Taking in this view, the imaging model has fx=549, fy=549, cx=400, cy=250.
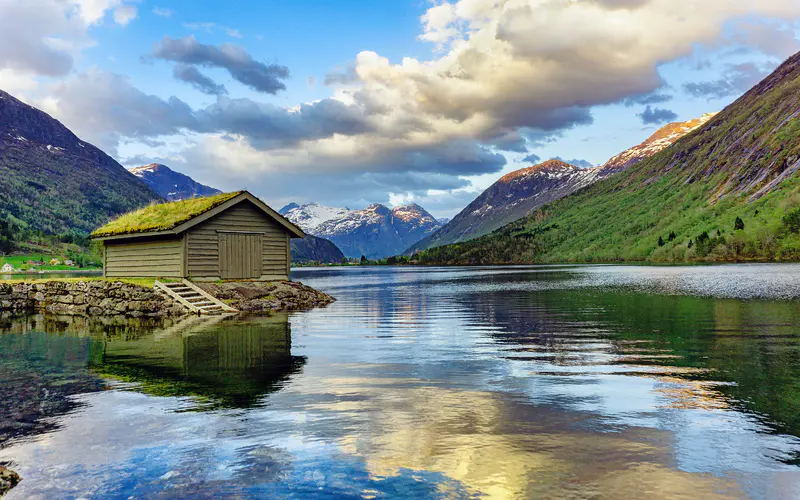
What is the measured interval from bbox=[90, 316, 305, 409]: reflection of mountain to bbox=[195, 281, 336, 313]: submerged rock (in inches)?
425

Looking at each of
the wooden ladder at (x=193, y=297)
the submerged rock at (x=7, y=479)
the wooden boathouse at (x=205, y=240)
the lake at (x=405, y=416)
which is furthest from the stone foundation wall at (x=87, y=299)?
the submerged rock at (x=7, y=479)

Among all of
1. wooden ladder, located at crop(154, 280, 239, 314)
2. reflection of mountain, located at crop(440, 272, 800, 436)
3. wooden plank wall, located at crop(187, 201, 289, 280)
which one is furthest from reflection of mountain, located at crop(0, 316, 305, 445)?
wooden plank wall, located at crop(187, 201, 289, 280)

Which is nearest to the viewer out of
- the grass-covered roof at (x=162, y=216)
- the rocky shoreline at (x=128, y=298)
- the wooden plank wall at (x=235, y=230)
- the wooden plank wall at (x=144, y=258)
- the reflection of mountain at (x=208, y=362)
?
the reflection of mountain at (x=208, y=362)

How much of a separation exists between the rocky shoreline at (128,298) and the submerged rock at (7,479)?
2937 centimetres

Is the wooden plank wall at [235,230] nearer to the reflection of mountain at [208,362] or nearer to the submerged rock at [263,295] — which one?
the submerged rock at [263,295]

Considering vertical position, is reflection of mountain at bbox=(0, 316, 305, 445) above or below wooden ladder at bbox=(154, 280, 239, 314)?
below

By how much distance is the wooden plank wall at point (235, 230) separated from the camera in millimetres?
40562

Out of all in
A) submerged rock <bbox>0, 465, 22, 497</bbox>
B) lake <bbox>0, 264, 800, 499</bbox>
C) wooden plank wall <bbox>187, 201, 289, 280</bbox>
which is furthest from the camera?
wooden plank wall <bbox>187, 201, 289, 280</bbox>

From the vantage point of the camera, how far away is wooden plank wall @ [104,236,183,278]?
134 feet

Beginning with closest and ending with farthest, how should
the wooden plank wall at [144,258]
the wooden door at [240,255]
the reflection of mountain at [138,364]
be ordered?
1. the reflection of mountain at [138,364]
2. the wooden plank wall at [144,258]
3. the wooden door at [240,255]

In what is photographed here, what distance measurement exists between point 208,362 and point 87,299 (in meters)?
28.7

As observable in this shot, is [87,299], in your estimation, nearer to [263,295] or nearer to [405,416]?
[263,295]

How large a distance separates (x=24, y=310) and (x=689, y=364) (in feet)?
157

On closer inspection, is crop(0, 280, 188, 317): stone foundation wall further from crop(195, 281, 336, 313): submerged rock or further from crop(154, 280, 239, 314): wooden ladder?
crop(195, 281, 336, 313): submerged rock
